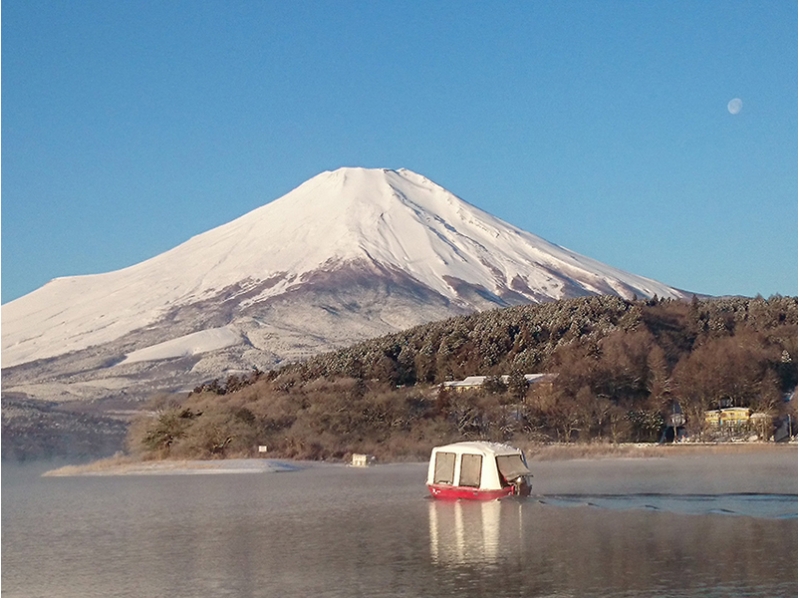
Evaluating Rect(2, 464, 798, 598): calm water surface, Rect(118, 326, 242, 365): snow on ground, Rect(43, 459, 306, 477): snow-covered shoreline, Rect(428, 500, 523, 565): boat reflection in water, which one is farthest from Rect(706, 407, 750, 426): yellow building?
Rect(118, 326, 242, 365): snow on ground

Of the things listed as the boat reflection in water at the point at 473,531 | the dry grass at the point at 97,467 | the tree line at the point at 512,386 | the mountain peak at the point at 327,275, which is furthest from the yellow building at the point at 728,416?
the mountain peak at the point at 327,275

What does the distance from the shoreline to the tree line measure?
251 centimetres

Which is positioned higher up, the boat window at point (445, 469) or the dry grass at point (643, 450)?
the dry grass at point (643, 450)

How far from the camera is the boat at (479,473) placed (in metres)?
26.9

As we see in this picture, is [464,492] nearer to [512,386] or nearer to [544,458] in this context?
[544,458]

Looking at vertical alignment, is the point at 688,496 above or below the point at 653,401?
below

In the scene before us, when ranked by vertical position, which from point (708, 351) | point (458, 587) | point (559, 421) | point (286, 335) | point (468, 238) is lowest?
point (458, 587)

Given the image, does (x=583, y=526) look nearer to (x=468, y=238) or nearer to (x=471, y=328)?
(x=471, y=328)

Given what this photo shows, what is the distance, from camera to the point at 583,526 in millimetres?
20594

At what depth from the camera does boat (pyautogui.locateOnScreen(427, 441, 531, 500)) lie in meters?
26.9

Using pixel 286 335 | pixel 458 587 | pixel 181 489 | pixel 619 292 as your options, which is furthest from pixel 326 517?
pixel 619 292

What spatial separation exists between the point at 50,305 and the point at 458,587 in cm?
14719

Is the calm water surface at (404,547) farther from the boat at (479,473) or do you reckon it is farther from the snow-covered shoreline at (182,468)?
the snow-covered shoreline at (182,468)

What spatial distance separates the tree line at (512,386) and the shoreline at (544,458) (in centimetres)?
251
